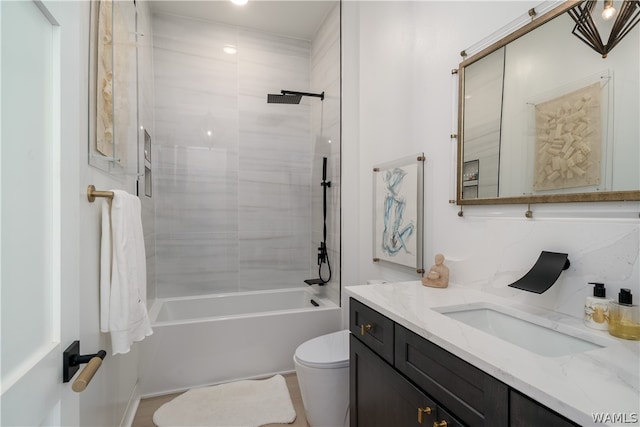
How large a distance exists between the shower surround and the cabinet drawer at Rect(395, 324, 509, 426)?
Result: 5.03 feet

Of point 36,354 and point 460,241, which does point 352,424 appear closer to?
point 460,241

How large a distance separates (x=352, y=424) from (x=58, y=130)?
1606 mm

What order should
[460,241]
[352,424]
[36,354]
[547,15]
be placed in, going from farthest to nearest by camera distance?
[460,241]
[352,424]
[547,15]
[36,354]

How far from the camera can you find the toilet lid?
167 cm

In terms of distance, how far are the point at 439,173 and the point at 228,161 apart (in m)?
2.04

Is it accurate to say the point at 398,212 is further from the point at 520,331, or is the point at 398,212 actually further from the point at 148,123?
the point at 148,123

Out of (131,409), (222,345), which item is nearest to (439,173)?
(222,345)

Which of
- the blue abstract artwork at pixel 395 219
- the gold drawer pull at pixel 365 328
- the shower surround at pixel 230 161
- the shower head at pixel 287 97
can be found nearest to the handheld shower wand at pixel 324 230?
the shower surround at pixel 230 161

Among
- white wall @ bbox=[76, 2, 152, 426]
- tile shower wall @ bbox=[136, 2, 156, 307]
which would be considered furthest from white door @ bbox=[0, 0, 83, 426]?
tile shower wall @ bbox=[136, 2, 156, 307]

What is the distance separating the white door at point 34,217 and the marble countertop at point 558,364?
940 millimetres

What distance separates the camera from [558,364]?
2.44ft

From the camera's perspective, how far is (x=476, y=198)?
1.54m

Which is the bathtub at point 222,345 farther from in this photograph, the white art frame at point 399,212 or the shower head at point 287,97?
the shower head at point 287,97

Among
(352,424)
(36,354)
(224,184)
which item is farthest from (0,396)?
(224,184)
